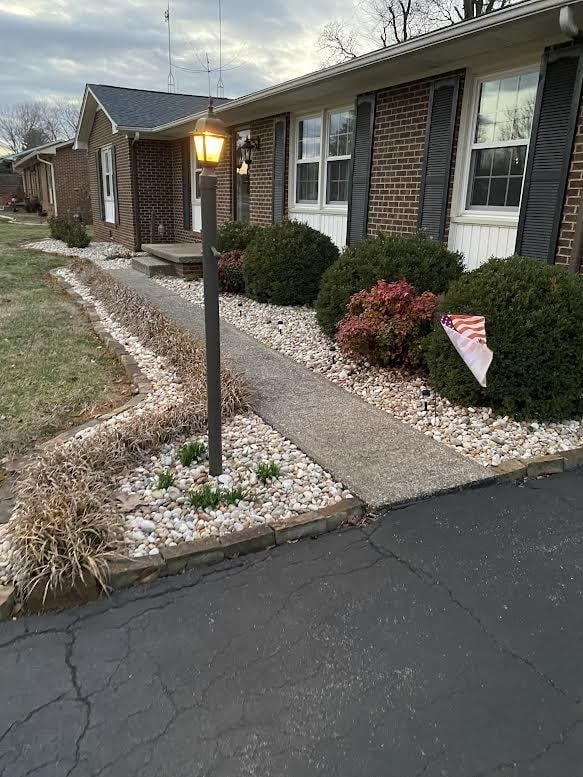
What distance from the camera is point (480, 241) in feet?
20.0

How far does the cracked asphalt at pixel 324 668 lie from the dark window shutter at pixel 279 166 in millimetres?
7509

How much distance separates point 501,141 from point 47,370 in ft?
16.1

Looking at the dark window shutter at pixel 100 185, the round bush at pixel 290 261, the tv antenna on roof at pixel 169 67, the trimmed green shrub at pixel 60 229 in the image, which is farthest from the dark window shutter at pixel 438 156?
the tv antenna on roof at pixel 169 67

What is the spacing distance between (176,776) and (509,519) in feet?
6.67

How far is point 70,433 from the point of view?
3.88 m

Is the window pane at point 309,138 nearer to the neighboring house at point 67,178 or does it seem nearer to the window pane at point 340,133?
the window pane at point 340,133

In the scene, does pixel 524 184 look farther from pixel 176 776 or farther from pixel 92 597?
pixel 176 776

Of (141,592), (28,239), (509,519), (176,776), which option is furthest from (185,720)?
(28,239)

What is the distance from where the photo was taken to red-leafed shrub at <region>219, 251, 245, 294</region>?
862cm

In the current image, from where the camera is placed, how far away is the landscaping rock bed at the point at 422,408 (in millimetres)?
3795

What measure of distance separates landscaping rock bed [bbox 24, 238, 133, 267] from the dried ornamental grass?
8.79 m

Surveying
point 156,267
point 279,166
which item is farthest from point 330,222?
point 156,267

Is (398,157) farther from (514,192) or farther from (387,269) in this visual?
(387,269)

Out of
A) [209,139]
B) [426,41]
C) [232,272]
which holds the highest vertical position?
[426,41]
